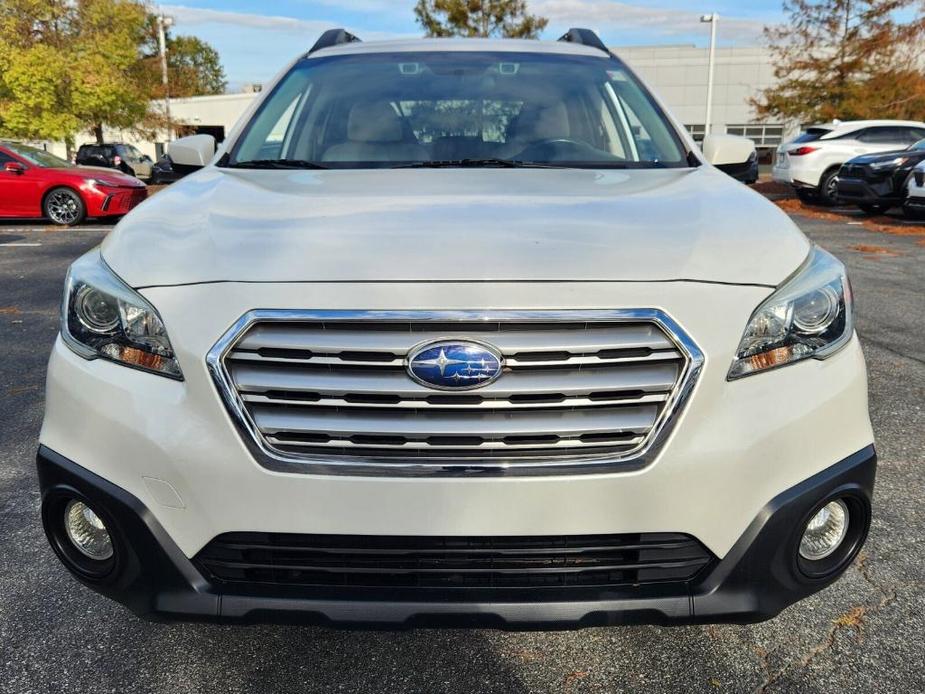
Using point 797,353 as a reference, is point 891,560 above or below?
below

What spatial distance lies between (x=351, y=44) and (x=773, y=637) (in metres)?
3.00

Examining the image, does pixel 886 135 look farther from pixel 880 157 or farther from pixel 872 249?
pixel 872 249

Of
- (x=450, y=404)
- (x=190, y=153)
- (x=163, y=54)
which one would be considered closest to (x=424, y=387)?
(x=450, y=404)

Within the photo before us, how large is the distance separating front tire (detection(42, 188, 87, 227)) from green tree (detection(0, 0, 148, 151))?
1400 cm

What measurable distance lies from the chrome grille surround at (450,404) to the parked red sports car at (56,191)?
42.5ft

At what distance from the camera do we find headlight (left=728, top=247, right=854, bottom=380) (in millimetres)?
1757

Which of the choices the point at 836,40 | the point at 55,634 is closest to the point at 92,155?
the point at 836,40

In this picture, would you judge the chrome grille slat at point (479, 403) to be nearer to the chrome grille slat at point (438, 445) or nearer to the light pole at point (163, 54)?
the chrome grille slat at point (438, 445)

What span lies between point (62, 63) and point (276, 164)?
26.6m

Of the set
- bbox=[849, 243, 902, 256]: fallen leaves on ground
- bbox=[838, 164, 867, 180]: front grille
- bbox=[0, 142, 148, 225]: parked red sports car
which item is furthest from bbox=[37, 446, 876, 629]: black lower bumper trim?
bbox=[838, 164, 867, 180]: front grille

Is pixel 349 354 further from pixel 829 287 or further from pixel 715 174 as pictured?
pixel 715 174

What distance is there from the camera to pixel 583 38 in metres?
4.03

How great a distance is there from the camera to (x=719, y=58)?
160ft

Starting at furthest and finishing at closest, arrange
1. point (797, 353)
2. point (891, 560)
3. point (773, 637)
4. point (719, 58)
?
1. point (719, 58)
2. point (891, 560)
3. point (773, 637)
4. point (797, 353)
